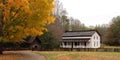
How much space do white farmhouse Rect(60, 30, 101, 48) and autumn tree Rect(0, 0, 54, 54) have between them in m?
49.4

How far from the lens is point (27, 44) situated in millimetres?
76438

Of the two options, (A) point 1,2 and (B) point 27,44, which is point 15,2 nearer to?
(A) point 1,2

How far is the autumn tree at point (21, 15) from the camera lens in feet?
135

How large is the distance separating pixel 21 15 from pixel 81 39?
52190 millimetres

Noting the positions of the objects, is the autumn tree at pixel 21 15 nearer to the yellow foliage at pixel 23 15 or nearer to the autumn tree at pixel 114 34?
the yellow foliage at pixel 23 15

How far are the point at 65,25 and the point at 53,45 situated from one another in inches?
1951

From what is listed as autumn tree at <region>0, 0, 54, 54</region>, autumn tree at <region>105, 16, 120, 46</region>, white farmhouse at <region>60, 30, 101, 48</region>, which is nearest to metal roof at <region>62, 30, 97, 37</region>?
white farmhouse at <region>60, 30, 101, 48</region>

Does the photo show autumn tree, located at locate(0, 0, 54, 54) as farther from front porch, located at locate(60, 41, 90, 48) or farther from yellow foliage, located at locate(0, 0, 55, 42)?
front porch, located at locate(60, 41, 90, 48)

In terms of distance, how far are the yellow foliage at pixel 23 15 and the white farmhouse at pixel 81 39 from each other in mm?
49363

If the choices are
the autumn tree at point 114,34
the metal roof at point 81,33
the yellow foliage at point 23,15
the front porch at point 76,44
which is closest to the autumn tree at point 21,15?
the yellow foliage at point 23,15

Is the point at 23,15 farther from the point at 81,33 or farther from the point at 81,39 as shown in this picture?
the point at 81,33

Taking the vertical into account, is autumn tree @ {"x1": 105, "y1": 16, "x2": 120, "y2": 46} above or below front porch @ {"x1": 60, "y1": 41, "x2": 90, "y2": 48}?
above

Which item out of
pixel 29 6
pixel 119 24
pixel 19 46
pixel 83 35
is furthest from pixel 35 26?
pixel 119 24

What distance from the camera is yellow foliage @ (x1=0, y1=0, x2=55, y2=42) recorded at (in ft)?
135
